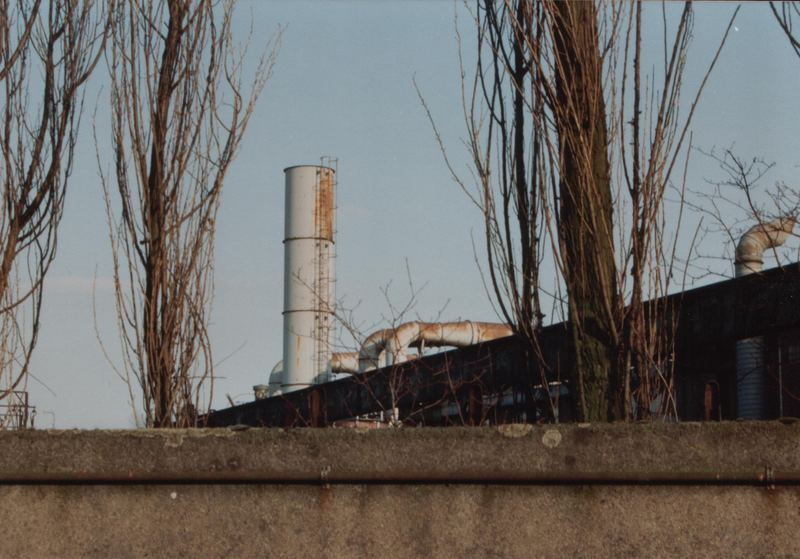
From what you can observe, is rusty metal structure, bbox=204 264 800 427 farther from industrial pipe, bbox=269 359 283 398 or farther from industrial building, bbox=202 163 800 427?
industrial pipe, bbox=269 359 283 398

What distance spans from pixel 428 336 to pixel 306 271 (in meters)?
3.14

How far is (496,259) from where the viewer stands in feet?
17.8

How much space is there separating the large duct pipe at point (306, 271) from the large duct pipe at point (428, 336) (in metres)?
1.48

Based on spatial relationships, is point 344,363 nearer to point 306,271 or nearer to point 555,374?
point 306,271

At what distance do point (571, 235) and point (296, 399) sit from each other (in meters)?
13.9

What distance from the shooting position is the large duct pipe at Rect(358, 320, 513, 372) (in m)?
22.7

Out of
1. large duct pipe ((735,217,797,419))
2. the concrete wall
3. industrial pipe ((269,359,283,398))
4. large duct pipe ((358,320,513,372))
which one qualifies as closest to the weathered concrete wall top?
the concrete wall

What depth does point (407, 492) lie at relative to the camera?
3660 millimetres

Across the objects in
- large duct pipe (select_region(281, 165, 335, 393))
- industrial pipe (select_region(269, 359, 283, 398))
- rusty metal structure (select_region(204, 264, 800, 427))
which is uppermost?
large duct pipe (select_region(281, 165, 335, 393))

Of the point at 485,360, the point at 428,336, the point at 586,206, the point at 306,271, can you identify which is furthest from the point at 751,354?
the point at 306,271

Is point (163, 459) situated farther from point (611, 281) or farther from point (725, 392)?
point (725, 392)

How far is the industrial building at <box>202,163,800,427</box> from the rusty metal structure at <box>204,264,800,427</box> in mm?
17

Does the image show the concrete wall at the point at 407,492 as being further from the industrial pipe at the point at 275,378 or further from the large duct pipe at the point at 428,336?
the industrial pipe at the point at 275,378

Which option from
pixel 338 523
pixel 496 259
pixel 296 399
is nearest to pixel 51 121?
pixel 496 259
